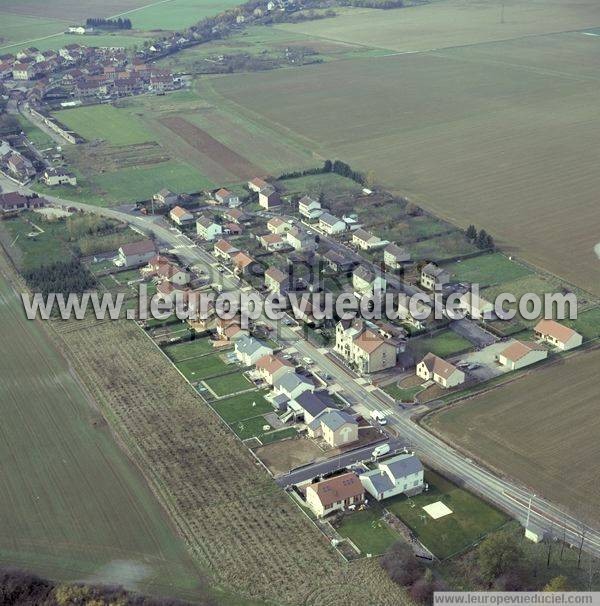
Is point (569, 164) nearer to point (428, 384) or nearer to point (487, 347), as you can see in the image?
point (487, 347)

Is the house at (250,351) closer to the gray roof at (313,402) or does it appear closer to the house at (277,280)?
the gray roof at (313,402)

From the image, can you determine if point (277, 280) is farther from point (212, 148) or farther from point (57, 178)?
point (212, 148)

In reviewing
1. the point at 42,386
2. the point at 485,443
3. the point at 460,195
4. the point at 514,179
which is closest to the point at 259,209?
the point at 460,195

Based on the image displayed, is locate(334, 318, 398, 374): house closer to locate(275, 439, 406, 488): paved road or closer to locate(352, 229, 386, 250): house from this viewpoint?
locate(275, 439, 406, 488): paved road

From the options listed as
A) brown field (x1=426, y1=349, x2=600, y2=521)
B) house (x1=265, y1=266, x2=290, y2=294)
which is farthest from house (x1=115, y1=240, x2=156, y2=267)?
brown field (x1=426, y1=349, x2=600, y2=521)

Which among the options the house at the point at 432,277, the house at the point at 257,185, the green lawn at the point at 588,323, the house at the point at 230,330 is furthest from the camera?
the house at the point at 257,185

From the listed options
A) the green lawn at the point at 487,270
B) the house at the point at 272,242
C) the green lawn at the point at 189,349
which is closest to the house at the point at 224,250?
the house at the point at 272,242

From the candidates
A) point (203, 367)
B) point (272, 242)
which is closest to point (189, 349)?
point (203, 367)
